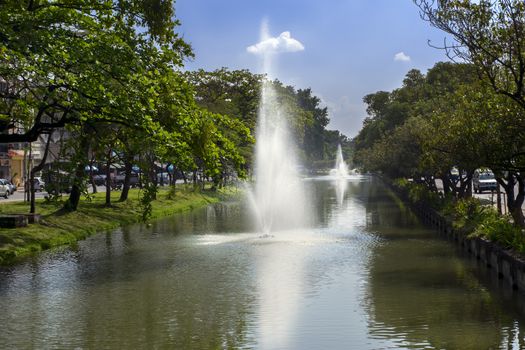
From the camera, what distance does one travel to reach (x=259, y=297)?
21.3 meters

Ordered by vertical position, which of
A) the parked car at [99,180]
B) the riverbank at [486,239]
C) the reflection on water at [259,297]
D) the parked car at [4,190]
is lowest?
the reflection on water at [259,297]

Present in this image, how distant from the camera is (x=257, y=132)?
83.2m

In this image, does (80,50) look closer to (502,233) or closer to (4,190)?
(502,233)

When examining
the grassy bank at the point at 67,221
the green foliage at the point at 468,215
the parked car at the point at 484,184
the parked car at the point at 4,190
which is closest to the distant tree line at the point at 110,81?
the grassy bank at the point at 67,221

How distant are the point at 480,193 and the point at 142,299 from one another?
167ft

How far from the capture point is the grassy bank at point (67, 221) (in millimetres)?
30809

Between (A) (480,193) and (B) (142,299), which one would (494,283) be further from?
(A) (480,193)

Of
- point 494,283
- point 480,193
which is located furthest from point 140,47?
point 480,193

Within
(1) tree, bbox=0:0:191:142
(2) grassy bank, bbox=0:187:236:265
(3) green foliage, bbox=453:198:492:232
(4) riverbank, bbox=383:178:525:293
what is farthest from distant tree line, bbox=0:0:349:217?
(3) green foliage, bbox=453:198:492:232

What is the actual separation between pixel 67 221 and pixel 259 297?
20909mm

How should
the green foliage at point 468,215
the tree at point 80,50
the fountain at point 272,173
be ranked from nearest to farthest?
the tree at point 80,50 → the green foliage at point 468,215 → the fountain at point 272,173

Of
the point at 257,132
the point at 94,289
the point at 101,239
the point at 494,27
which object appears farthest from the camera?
the point at 257,132

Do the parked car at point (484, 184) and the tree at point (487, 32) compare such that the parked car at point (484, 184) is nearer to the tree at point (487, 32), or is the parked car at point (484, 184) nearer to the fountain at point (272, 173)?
the fountain at point (272, 173)

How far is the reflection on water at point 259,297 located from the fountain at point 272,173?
392 inches
